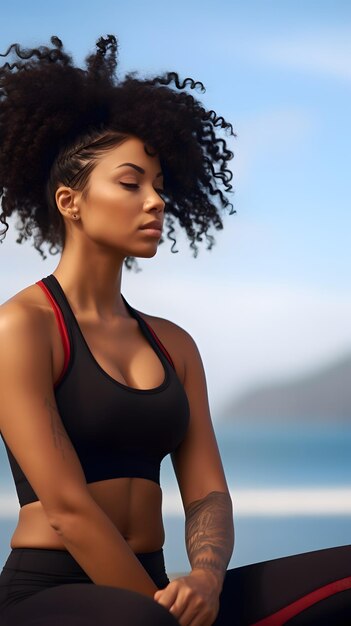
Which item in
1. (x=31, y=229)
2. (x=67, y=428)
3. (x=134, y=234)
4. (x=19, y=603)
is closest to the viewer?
(x=19, y=603)

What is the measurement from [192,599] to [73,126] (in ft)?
4.38

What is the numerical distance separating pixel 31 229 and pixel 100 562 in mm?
1091

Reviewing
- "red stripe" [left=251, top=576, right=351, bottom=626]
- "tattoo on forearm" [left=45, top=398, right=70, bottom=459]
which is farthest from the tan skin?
"red stripe" [left=251, top=576, right=351, bottom=626]

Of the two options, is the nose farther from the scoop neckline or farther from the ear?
the scoop neckline

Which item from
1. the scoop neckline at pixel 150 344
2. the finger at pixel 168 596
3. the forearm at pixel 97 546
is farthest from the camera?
the scoop neckline at pixel 150 344

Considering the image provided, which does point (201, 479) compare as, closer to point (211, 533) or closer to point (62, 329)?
point (211, 533)

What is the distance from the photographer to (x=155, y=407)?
9.16 feet

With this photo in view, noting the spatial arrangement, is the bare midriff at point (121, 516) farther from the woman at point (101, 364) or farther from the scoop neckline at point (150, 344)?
the scoop neckline at point (150, 344)

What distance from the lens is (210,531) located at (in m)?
2.85

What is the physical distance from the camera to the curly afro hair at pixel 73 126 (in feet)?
9.93

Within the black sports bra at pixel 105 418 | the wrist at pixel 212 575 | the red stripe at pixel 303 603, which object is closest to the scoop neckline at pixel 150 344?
the black sports bra at pixel 105 418

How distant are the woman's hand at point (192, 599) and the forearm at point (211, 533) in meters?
0.07

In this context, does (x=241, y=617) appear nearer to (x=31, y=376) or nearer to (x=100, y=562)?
(x=100, y=562)

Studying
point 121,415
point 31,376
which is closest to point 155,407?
point 121,415
